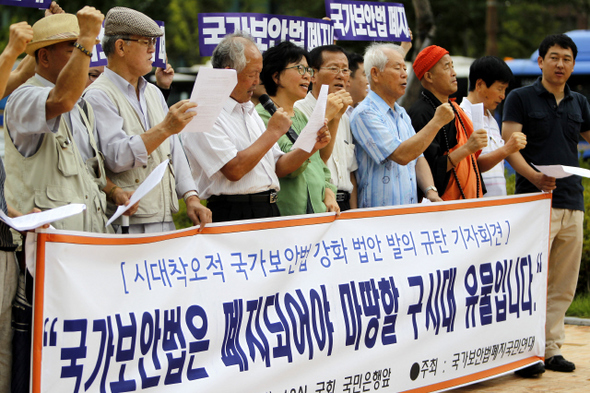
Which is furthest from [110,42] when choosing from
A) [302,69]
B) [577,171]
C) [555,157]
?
[555,157]

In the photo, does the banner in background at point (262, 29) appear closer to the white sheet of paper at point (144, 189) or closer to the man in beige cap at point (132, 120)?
the man in beige cap at point (132, 120)

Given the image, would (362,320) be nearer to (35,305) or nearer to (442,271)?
(442,271)

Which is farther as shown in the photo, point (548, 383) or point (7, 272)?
point (548, 383)

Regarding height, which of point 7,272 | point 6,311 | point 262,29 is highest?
point 262,29

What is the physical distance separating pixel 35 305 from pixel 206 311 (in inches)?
31.3

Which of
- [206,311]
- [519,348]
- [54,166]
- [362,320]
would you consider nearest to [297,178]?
[362,320]

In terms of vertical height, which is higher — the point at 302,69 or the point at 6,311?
the point at 302,69

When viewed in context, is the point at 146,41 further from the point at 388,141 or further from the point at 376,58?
the point at 376,58

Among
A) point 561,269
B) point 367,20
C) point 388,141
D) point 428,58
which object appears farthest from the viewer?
point 367,20

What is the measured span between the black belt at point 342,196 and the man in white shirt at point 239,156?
0.71 m

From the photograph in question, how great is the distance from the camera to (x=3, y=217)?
122 inches

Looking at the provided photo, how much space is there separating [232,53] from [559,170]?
231 centimetres

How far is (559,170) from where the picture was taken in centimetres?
518

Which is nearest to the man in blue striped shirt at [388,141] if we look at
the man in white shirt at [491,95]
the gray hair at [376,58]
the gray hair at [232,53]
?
the gray hair at [376,58]
